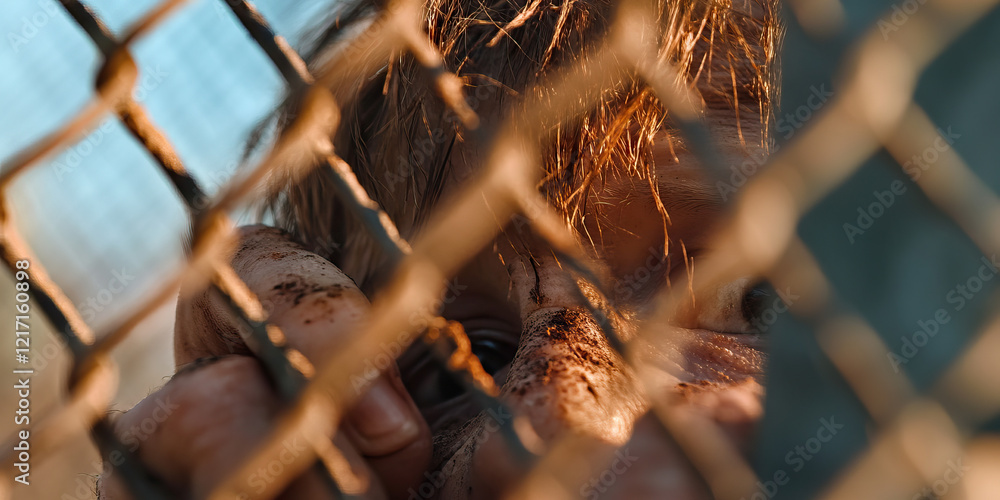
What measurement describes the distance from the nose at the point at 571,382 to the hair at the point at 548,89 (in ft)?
0.52

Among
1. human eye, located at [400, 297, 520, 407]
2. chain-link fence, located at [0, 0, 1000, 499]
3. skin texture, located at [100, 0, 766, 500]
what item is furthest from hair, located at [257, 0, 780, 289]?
chain-link fence, located at [0, 0, 1000, 499]

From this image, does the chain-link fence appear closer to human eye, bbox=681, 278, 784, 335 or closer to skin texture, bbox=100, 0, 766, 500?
skin texture, bbox=100, 0, 766, 500

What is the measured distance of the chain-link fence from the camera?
327 millimetres

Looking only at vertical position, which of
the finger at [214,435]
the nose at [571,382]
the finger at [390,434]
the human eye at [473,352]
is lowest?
the human eye at [473,352]

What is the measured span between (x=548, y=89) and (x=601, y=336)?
9.3 inches

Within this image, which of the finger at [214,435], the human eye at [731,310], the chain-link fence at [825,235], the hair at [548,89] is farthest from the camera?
the human eye at [731,310]

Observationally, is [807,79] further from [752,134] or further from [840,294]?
[752,134]

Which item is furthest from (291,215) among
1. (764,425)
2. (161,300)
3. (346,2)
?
(764,425)

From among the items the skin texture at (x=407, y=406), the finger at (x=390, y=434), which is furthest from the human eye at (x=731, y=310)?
the finger at (x=390, y=434)

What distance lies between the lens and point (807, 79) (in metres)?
0.35

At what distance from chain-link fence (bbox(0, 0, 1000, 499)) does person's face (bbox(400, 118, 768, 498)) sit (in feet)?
0.33

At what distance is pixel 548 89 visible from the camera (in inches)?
26.6

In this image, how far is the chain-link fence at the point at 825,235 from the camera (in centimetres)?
33

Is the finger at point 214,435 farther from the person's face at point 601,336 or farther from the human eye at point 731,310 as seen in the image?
the human eye at point 731,310
